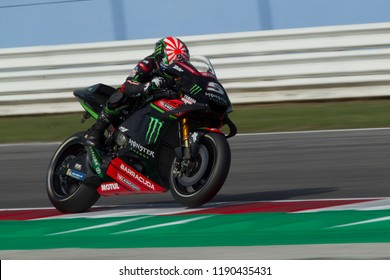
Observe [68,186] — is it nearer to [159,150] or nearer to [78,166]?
[78,166]

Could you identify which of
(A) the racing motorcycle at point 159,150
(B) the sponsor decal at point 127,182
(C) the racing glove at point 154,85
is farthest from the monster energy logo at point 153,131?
(B) the sponsor decal at point 127,182

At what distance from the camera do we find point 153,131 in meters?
7.60

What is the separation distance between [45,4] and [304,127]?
6.15 meters

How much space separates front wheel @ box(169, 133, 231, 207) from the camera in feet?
23.4

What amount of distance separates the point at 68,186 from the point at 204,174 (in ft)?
4.68

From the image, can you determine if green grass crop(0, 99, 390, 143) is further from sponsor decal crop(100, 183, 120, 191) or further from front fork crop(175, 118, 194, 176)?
front fork crop(175, 118, 194, 176)

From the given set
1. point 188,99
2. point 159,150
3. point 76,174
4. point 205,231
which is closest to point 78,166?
point 76,174

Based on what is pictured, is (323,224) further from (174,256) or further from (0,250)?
(0,250)

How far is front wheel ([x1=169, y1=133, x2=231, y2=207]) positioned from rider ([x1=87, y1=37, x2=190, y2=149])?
60 cm

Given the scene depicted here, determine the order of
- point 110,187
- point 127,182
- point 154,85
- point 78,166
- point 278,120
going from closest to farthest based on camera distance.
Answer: point 154,85, point 127,182, point 110,187, point 78,166, point 278,120

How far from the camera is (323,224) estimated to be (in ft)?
21.4

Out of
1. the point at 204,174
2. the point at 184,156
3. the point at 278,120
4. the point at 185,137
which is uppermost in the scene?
the point at 278,120

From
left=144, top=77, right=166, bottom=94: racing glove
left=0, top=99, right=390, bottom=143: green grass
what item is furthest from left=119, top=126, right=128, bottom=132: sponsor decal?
left=0, top=99, right=390, bottom=143: green grass
